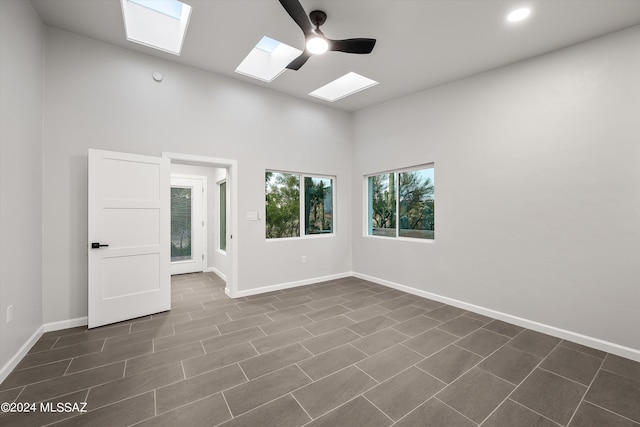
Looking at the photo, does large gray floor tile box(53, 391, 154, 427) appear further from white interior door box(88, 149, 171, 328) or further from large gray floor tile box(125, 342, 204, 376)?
white interior door box(88, 149, 171, 328)

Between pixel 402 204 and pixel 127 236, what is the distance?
4041 millimetres

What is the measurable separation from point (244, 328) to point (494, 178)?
360 cm

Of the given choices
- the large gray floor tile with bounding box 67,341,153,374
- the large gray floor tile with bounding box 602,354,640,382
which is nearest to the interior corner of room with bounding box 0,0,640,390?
the large gray floor tile with bounding box 602,354,640,382

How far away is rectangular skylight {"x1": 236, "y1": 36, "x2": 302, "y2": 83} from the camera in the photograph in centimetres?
368

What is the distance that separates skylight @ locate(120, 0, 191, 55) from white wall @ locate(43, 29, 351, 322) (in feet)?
1.08

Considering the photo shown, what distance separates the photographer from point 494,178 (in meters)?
3.46

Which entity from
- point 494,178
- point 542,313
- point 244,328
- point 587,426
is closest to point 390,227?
point 494,178

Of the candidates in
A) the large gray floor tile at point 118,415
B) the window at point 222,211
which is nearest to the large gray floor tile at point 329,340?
the large gray floor tile at point 118,415

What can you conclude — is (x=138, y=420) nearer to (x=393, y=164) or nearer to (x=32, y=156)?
(x=32, y=156)

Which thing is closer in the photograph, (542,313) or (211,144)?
(542,313)

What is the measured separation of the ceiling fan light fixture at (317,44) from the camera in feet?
8.14

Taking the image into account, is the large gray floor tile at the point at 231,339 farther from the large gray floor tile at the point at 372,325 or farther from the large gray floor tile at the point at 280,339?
the large gray floor tile at the point at 372,325

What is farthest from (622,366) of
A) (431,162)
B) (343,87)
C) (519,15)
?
(343,87)

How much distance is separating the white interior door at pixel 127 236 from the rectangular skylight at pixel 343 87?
9.23 ft
